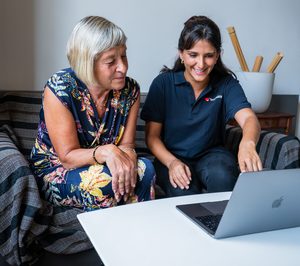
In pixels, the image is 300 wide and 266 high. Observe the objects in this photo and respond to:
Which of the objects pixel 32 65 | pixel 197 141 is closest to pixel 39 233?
pixel 197 141

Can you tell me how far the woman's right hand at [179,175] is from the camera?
130 cm

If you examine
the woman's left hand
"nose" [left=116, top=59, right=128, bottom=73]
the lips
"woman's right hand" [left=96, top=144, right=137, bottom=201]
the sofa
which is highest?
"nose" [left=116, top=59, right=128, bottom=73]

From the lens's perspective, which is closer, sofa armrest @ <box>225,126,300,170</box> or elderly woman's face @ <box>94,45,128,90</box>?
elderly woman's face @ <box>94,45,128,90</box>

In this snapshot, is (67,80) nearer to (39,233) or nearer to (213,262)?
(39,233)

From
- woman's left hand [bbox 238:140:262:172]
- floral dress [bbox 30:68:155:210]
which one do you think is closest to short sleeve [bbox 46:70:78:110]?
floral dress [bbox 30:68:155:210]

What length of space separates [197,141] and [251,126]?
0.24 m

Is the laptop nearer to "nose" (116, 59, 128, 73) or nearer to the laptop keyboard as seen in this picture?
the laptop keyboard

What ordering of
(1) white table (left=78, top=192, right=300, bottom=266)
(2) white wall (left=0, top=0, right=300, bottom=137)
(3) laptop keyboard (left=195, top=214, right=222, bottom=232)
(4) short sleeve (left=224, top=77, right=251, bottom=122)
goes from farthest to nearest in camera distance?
(2) white wall (left=0, top=0, right=300, bottom=137) < (4) short sleeve (left=224, top=77, right=251, bottom=122) < (3) laptop keyboard (left=195, top=214, right=222, bottom=232) < (1) white table (left=78, top=192, right=300, bottom=266)

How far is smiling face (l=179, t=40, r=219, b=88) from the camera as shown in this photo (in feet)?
4.49

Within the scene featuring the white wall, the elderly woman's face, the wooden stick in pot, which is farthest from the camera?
the wooden stick in pot

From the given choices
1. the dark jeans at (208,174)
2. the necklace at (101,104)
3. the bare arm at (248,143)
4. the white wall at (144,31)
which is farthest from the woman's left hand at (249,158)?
the white wall at (144,31)

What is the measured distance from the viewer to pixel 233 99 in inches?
58.2

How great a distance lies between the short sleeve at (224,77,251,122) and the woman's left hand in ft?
0.84

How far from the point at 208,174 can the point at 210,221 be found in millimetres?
538
